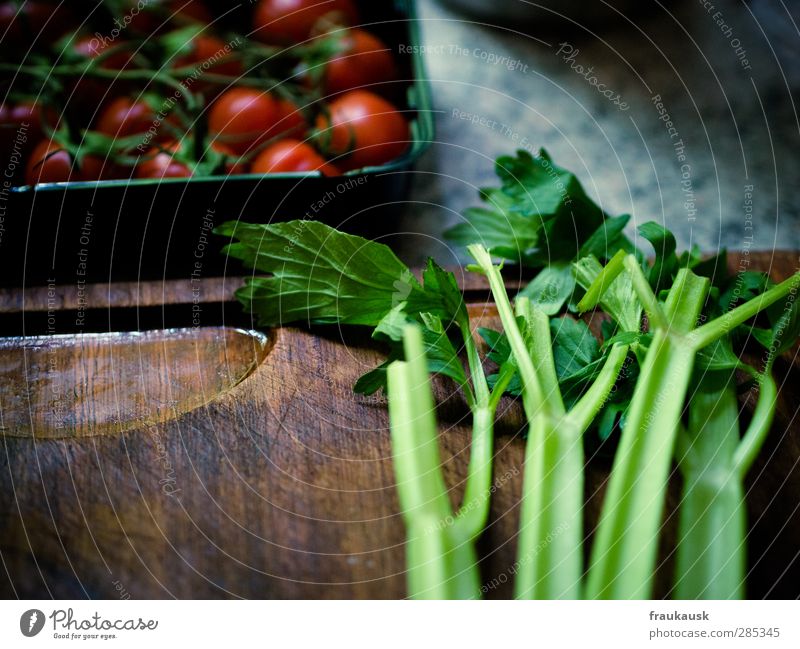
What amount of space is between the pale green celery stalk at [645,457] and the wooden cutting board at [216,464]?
0.8 inches

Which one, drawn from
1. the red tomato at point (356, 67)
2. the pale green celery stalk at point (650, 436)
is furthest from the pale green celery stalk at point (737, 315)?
the red tomato at point (356, 67)

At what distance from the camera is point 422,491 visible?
0.34 metres

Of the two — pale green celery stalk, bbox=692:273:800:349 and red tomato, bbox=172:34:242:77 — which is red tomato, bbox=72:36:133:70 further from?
pale green celery stalk, bbox=692:273:800:349

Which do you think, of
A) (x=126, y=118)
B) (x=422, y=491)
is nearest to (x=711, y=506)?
(x=422, y=491)

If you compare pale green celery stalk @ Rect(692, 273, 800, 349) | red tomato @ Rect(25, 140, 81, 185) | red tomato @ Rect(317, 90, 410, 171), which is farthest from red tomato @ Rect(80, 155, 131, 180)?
pale green celery stalk @ Rect(692, 273, 800, 349)

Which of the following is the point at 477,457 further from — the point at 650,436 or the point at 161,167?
the point at 161,167

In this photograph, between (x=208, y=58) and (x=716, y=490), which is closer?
(x=716, y=490)

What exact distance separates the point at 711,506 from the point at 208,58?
385 mm

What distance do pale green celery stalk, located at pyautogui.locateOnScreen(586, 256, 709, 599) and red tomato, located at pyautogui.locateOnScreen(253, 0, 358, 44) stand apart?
0.26 metres

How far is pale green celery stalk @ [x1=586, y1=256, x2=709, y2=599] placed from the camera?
0.33m

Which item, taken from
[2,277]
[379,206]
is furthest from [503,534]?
[2,277]

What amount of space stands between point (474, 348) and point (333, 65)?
215mm

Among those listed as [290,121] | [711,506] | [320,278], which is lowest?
[711,506]

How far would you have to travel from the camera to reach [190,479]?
356 mm
